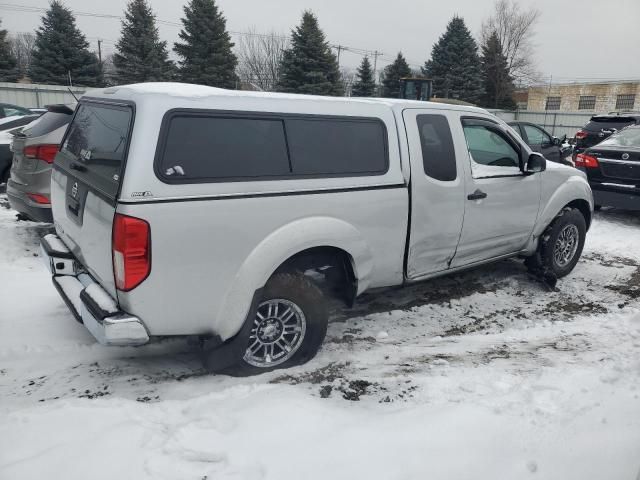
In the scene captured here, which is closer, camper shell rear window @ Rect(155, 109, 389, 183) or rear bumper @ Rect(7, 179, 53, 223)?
camper shell rear window @ Rect(155, 109, 389, 183)

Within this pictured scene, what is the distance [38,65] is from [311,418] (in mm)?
36805

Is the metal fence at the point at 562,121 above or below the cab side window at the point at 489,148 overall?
above

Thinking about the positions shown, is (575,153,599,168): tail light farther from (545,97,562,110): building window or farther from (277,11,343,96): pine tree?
(545,97,562,110): building window

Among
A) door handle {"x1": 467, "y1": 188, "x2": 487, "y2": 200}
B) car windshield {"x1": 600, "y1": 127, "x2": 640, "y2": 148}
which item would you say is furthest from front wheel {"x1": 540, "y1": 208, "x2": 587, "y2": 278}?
car windshield {"x1": 600, "y1": 127, "x2": 640, "y2": 148}

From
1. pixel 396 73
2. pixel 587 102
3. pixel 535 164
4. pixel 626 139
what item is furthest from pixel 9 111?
pixel 587 102

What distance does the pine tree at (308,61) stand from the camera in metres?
32.8

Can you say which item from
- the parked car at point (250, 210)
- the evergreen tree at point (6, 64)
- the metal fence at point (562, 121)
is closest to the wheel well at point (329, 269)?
the parked car at point (250, 210)

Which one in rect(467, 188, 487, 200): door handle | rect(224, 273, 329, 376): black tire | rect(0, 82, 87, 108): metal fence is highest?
rect(0, 82, 87, 108): metal fence

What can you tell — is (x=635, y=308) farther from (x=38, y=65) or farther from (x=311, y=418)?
(x=38, y=65)

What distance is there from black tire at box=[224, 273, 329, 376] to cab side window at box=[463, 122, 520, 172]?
2.10 meters

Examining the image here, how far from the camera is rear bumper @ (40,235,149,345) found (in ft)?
8.98

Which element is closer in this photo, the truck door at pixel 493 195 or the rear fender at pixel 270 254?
the rear fender at pixel 270 254

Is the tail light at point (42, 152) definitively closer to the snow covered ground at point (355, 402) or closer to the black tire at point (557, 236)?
the snow covered ground at point (355, 402)

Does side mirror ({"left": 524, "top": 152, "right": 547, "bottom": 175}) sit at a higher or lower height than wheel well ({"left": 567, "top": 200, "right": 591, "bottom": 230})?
higher
